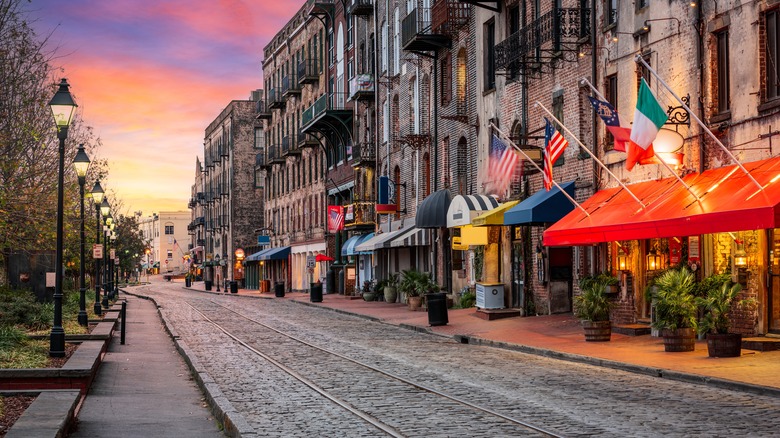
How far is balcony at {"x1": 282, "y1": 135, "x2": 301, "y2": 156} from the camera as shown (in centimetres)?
7662

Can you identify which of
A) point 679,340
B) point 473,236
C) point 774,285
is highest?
point 473,236

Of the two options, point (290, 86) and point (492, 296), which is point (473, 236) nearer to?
point (492, 296)

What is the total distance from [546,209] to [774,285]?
9.14 m

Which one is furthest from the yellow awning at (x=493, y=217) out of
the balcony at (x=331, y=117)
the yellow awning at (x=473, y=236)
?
the balcony at (x=331, y=117)

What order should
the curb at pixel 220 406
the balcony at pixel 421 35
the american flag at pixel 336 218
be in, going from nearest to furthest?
the curb at pixel 220 406 < the balcony at pixel 421 35 < the american flag at pixel 336 218

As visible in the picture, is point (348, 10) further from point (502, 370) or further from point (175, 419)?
point (175, 419)

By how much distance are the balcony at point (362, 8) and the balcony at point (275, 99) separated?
24.3 metres

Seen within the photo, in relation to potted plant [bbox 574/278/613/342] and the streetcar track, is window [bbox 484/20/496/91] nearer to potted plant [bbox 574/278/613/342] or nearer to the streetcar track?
the streetcar track

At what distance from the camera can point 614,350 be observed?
2130 cm

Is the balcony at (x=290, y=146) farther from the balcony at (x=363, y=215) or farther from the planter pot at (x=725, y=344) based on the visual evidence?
the planter pot at (x=725, y=344)

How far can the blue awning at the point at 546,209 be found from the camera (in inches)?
1142

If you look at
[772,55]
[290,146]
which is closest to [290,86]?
[290,146]

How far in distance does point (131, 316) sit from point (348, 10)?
83.5 ft

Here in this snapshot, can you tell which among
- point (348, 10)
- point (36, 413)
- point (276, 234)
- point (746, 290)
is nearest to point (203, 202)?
point (276, 234)
